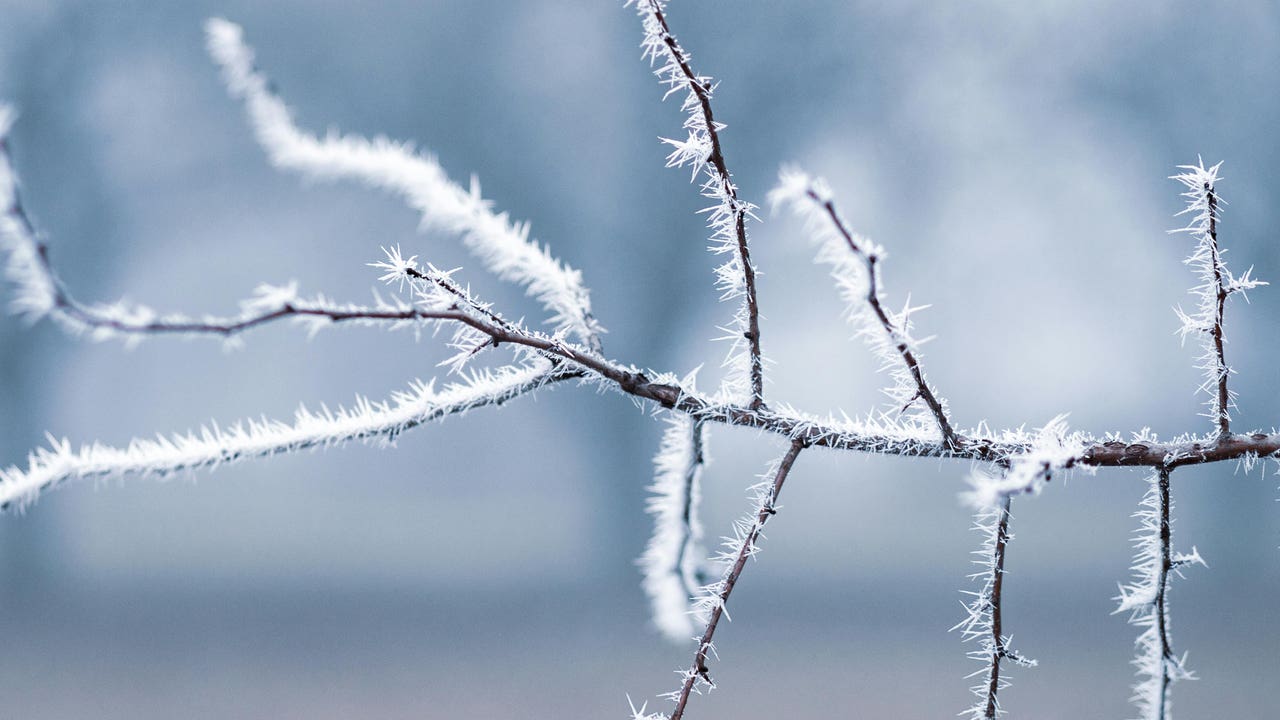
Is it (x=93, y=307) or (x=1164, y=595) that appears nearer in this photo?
(x=93, y=307)

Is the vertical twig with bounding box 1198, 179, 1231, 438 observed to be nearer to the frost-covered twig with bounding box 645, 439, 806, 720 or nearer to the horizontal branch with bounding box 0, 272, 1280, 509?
A: the horizontal branch with bounding box 0, 272, 1280, 509

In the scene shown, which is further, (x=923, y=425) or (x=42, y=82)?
(x=42, y=82)

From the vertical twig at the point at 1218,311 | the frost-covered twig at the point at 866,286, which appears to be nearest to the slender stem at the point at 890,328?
the frost-covered twig at the point at 866,286

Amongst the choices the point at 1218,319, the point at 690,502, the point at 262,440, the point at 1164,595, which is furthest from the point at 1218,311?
the point at 262,440

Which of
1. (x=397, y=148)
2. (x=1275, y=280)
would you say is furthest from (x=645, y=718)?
(x=1275, y=280)

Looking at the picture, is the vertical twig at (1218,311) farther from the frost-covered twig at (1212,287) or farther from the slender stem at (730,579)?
the slender stem at (730,579)

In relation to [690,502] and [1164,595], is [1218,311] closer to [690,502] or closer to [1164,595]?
[1164,595]

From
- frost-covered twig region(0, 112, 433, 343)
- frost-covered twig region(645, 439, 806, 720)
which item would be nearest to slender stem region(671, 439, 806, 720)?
frost-covered twig region(645, 439, 806, 720)

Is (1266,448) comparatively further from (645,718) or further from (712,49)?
(712,49)
